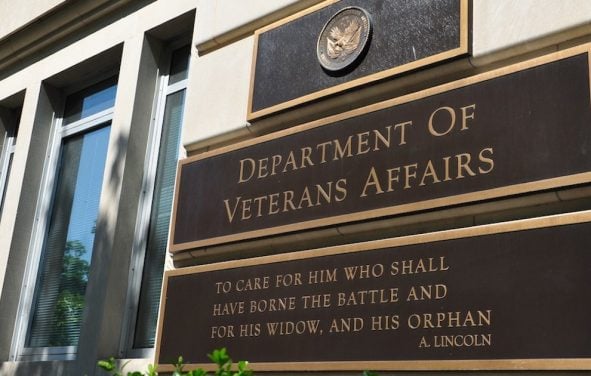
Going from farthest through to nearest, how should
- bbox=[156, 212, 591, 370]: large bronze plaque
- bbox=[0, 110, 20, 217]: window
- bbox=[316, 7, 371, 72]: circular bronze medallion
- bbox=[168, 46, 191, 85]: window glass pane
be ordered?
bbox=[0, 110, 20, 217]: window → bbox=[168, 46, 191, 85]: window glass pane → bbox=[316, 7, 371, 72]: circular bronze medallion → bbox=[156, 212, 591, 370]: large bronze plaque

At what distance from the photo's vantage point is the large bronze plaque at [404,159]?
5.02 m

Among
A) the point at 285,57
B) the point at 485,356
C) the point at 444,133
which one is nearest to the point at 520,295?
the point at 485,356

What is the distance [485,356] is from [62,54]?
22.3 ft

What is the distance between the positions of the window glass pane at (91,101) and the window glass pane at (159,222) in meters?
1.20

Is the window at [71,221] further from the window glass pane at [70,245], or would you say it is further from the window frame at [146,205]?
the window frame at [146,205]

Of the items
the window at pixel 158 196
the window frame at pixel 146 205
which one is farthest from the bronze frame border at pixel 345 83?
the window at pixel 158 196

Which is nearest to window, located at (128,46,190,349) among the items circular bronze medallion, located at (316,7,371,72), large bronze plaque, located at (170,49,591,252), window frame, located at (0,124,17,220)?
large bronze plaque, located at (170,49,591,252)

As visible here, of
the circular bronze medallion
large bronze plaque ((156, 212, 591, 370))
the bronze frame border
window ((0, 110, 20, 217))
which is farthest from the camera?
window ((0, 110, 20, 217))

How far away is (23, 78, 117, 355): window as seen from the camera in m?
8.79

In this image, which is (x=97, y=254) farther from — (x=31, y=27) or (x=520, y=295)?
(x=520, y=295)

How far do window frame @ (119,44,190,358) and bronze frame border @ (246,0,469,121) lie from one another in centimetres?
104

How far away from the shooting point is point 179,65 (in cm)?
882

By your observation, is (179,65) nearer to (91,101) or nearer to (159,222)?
(91,101)

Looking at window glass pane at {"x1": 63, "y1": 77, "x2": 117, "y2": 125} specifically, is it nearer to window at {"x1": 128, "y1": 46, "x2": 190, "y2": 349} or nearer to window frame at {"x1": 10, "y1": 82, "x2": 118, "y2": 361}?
window frame at {"x1": 10, "y1": 82, "x2": 118, "y2": 361}
